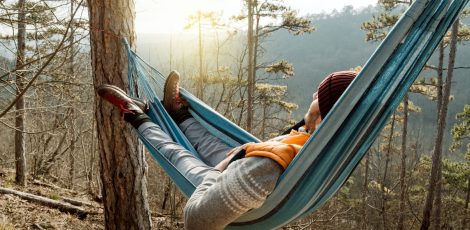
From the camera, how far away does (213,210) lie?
90 centimetres

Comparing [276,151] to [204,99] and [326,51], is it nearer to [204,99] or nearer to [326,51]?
[204,99]

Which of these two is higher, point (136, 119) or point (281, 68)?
point (136, 119)

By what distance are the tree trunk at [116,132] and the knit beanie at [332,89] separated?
48.5 inches

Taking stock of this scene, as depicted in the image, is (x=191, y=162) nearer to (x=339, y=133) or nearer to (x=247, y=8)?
(x=339, y=133)

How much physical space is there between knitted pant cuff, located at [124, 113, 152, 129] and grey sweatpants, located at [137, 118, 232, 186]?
0.03 m

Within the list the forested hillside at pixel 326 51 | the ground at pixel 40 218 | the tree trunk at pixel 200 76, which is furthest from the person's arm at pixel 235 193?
the forested hillside at pixel 326 51

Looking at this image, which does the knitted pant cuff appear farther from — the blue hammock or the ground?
the ground

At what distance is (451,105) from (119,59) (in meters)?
49.6

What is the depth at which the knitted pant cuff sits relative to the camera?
1.65 meters

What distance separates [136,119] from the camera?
1.67 meters

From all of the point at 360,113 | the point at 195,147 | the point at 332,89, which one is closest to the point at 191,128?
the point at 195,147

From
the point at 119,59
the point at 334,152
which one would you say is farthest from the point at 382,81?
the point at 119,59

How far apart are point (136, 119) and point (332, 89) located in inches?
37.0

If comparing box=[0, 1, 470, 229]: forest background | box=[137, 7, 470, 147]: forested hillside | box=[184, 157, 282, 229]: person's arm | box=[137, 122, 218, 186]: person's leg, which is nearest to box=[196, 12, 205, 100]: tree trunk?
box=[0, 1, 470, 229]: forest background
